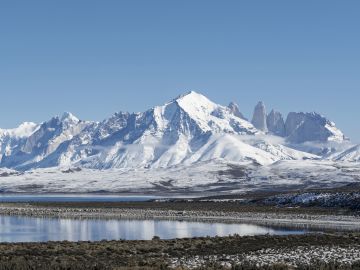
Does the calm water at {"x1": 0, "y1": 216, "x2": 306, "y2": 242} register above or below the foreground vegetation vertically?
below

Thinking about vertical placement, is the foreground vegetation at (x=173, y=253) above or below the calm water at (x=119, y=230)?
above

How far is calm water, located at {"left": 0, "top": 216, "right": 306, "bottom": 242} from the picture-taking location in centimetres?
6180

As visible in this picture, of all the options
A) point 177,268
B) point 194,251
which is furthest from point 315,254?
point 177,268

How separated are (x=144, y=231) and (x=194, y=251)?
2497 cm

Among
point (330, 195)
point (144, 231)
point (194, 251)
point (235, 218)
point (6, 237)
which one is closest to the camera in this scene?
point (194, 251)

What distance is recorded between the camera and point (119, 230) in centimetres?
7075

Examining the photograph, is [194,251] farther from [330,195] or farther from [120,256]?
[330,195]

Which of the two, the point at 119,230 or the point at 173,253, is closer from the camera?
the point at 173,253

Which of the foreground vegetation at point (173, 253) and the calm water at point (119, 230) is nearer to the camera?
the foreground vegetation at point (173, 253)

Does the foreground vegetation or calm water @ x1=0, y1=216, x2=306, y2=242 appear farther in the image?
calm water @ x1=0, y1=216, x2=306, y2=242

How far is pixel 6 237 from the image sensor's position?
61562 millimetres

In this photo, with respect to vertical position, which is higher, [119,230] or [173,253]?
[173,253]

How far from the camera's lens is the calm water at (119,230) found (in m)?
61.8

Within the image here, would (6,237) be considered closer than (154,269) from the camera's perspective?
No
